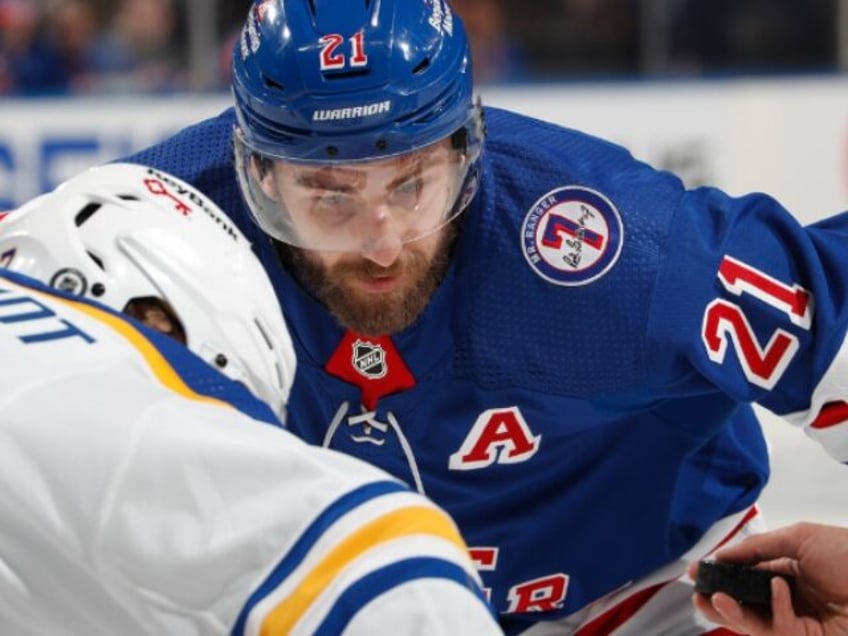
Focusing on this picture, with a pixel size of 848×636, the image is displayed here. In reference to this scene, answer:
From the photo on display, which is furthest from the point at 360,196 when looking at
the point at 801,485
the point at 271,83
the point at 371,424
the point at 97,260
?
the point at 801,485

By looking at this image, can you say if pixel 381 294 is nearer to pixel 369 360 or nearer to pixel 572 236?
pixel 369 360

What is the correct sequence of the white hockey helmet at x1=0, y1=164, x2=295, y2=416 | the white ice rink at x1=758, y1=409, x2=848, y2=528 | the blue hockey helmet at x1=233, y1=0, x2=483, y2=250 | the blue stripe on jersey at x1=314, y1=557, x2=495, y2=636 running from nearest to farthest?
the blue stripe on jersey at x1=314, y1=557, x2=495, y2=636 → the white hockey helmet at x1=0, y1=164, x2=295, y2=416 → the blue hockey helmet at x1=233, y1=0, x2=483, y2=250 → the white ice rink at x1=758, y1=409, x2=848, y2=528

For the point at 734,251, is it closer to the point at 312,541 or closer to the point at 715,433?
the point at 715,433

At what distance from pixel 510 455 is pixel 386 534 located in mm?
1152

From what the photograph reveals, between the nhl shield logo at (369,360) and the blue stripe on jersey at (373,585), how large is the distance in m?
1.10

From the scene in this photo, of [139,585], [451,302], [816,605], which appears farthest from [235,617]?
[816,605]

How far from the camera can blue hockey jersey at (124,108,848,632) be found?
2096mm

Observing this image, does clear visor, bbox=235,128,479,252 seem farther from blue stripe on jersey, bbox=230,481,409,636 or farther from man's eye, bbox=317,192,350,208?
blue stripe on jersey, bbox=230,481,409,636

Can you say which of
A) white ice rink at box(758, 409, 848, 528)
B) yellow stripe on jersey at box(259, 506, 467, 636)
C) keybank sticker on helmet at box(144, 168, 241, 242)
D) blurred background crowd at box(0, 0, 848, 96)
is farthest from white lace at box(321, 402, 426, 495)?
blurred background crowd at box(0, 0, 848, 96)

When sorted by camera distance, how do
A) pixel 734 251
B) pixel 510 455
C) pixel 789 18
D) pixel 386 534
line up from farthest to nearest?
pixel 789 18 → pixel 510 455 → pixel 734 251 → pixel 386 534

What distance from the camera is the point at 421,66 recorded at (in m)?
2.06

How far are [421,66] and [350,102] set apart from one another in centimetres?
10

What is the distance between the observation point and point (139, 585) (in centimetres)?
113

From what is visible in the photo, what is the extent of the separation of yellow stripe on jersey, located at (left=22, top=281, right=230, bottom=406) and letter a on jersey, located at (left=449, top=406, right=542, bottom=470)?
40.0 inches
